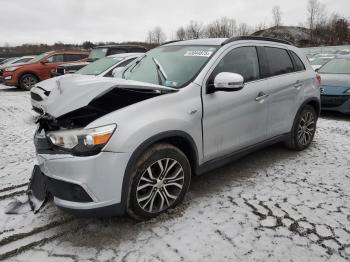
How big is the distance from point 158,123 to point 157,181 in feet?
1.81

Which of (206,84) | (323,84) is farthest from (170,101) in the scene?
(323,84)

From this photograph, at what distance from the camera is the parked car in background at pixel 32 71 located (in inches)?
523

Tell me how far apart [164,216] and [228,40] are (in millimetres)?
2117

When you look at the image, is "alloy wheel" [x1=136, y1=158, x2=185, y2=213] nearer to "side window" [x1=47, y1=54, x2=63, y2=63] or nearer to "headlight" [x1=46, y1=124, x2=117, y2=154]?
"headlight" [x1=46, y1=124, x2=117, y2=154]

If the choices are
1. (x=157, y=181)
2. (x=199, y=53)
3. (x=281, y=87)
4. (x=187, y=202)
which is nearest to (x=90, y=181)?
(x=157, y=181)

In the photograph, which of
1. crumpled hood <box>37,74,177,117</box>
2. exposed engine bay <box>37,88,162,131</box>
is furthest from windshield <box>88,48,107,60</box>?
exposed engine bay <box>37,88,162,131</box>

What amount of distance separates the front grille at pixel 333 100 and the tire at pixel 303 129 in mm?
2465

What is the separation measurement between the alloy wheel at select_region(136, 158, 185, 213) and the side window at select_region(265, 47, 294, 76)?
1987mm

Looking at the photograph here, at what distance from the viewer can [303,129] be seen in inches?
189

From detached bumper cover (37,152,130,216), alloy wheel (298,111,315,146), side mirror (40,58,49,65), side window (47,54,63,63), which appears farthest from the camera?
side window (47,54,63,63)

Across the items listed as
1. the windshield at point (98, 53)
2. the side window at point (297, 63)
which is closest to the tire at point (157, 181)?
the side window at point (297, 63)

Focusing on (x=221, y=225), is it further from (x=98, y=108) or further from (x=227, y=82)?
(x=98, y=108)

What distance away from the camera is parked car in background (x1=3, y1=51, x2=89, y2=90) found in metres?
13.3

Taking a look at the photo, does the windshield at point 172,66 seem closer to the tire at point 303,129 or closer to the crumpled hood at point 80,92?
the crumpled hood at point 80,92
